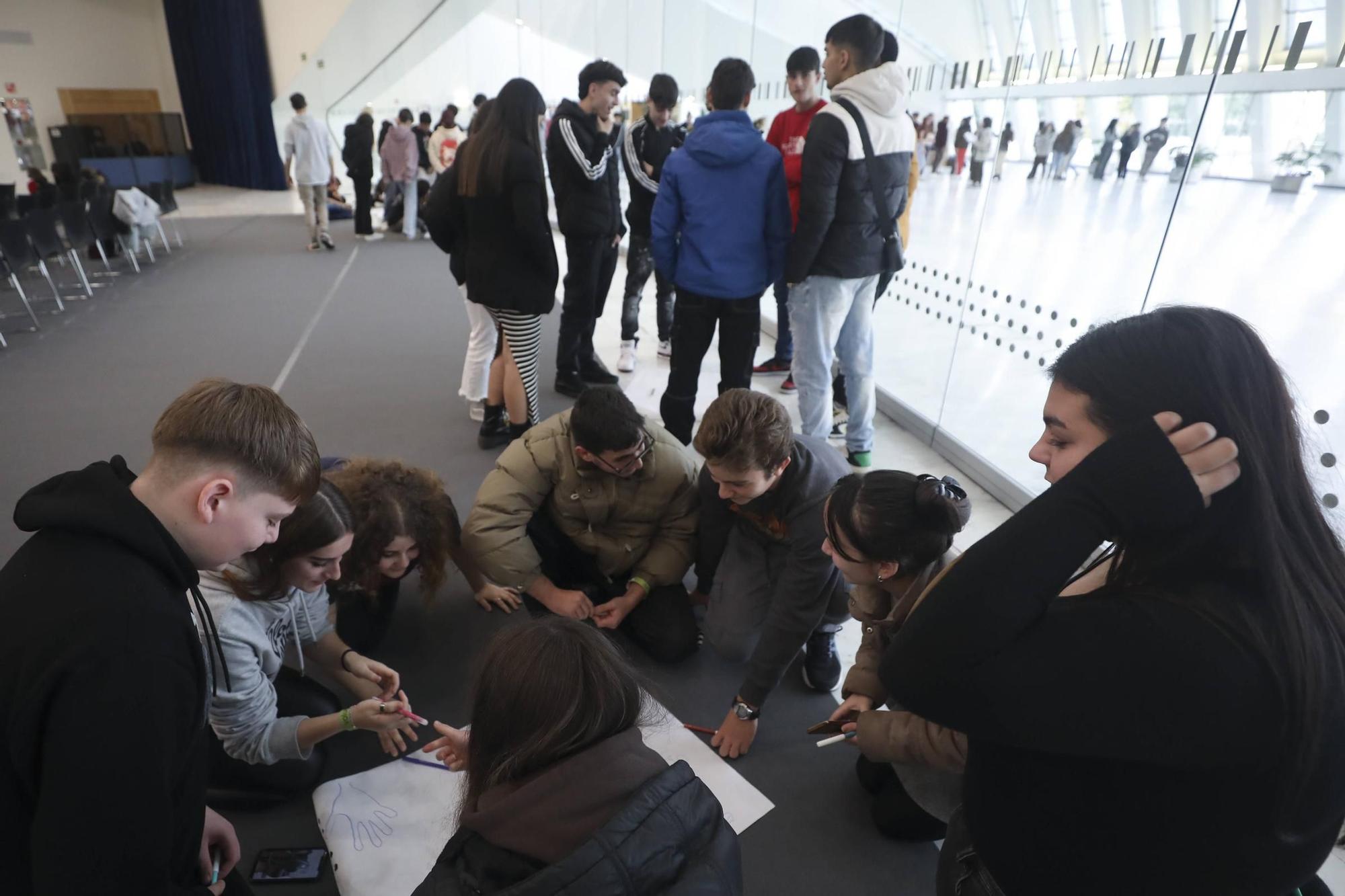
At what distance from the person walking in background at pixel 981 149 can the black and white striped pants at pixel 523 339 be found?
6.58 ft

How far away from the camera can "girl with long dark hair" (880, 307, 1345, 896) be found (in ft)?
2.20

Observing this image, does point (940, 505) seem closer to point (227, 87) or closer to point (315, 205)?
point (315, 205)

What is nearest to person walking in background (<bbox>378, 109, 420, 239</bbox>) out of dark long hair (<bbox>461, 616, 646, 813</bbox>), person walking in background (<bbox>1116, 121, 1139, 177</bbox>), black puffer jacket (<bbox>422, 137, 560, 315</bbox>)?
black puffer jacket (<bbox>422, 137, 560, 315</bbox>)

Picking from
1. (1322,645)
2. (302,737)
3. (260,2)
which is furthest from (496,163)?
(260,2)

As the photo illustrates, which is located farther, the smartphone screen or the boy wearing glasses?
the boy wearing glasses

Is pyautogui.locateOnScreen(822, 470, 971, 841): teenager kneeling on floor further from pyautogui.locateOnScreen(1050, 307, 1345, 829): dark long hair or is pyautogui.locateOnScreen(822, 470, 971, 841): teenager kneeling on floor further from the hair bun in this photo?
pyautogui.locateOnScreen(1050, 307, 1345, 829): dark long hair

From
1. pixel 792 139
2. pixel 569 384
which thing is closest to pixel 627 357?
pixel 569 384

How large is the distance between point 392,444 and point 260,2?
12.4 m

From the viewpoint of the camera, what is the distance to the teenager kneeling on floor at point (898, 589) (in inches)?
54.2

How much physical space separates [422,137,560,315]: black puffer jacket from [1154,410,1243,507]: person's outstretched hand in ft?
8.24

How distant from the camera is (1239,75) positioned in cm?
204

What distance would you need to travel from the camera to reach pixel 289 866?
143 centimetres

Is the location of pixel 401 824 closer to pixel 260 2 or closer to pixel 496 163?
pixel 496 163

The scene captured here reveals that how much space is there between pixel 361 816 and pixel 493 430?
1918 mm
